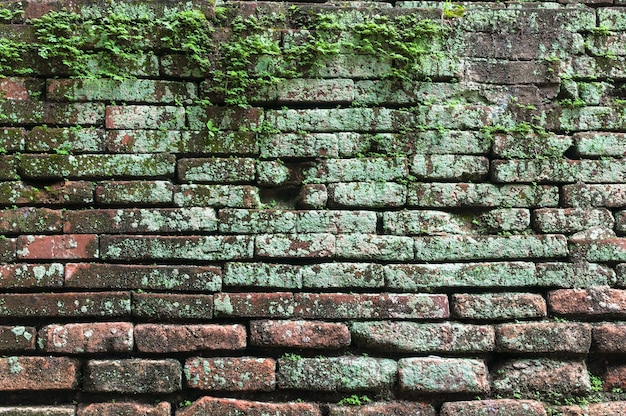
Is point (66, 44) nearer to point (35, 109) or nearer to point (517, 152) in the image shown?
point (35, 109)

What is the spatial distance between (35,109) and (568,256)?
2694 mm

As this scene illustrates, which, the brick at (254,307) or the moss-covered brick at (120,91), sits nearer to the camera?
the brick at (254,307)

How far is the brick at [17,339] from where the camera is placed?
93.2 inches

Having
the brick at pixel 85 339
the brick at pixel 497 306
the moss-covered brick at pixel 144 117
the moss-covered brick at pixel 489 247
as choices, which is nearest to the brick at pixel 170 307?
the brick at pixel 85 339

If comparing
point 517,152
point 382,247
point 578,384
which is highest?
point 517,152

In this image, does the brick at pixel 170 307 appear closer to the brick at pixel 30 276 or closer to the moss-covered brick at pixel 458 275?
the brick at pixel 30 276

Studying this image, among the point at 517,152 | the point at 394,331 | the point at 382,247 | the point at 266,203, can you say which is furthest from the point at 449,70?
the point at 394,331

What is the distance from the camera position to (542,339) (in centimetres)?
243

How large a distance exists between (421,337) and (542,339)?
0.58 metres

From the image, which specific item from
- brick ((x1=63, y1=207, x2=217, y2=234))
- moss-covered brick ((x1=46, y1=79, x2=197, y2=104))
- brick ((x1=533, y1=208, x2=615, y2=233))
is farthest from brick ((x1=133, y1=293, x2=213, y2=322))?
brick ((x1=533, y1=208, x2=615, y2=233))

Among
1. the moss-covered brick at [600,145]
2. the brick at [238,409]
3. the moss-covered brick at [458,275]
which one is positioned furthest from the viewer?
the moss-covered brick at [600,145]

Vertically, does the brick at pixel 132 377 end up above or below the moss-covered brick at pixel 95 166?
below

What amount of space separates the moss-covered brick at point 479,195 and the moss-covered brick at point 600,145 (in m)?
0.25

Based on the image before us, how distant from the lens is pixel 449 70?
8.53 ft
